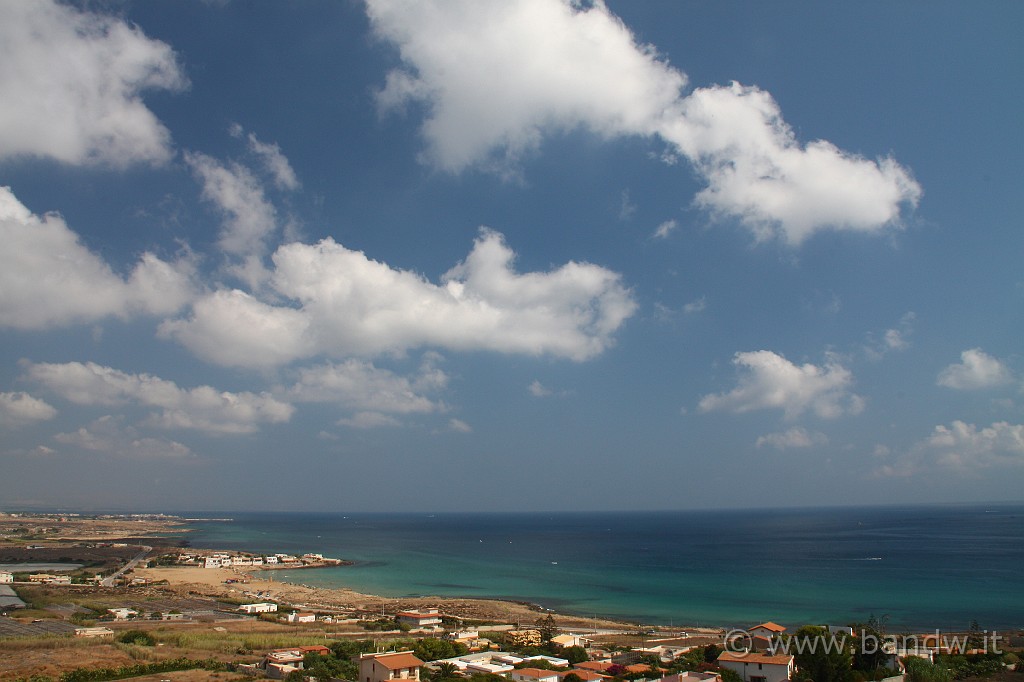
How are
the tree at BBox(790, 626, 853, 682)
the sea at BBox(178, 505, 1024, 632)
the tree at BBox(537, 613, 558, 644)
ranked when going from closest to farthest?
the tree at BBox(790, 626, 853, 682)
the tree at BBox(537, 613, 558, 644)
the sea at BBox(178, 505, 1024, 632)

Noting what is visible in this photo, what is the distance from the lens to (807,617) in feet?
144

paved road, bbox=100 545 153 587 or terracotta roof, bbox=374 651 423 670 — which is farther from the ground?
terracotta roof, bbox=374 651 423 670

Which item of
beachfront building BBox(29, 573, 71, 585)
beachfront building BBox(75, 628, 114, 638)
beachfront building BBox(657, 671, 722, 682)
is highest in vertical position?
beachfront building BBox(657, 671, 722, 682)

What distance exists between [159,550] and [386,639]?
75251mm

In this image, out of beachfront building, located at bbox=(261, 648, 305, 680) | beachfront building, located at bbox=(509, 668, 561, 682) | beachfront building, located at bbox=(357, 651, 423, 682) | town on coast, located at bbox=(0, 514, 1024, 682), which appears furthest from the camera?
beachfront building, located at bbox=(261, 648, 305, 680)

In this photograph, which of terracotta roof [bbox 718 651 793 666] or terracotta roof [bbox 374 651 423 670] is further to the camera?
terracotta roof [bbox 374 651 423 670]

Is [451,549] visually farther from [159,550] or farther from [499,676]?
[499,676]

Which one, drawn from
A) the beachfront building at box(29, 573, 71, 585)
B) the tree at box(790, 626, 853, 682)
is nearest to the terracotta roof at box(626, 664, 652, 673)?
the tree at box(790, 626, 853, 682)

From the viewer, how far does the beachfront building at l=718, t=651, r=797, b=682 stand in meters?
22.3

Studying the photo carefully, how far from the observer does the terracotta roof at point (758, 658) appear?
22391mm

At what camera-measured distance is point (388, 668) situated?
22.8 meters

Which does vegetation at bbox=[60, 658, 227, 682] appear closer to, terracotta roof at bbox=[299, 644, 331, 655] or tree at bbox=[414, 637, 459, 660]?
terracotta roof at bbox=[299, 644, 331, 655]

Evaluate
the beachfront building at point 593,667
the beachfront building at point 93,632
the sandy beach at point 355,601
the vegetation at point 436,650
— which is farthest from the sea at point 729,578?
the beachfront building at point 93,632

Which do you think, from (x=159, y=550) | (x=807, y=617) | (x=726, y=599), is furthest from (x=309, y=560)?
(x=807, y=617)
